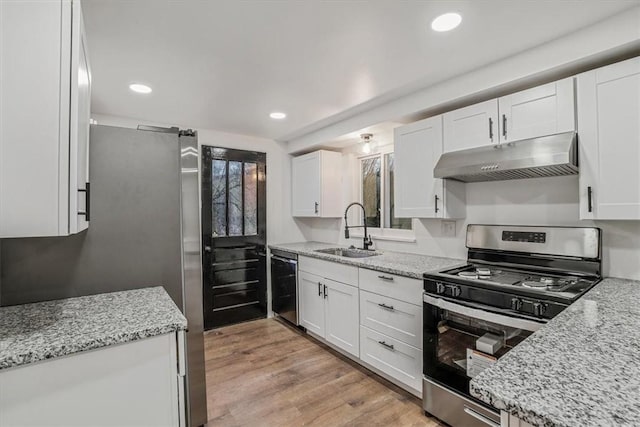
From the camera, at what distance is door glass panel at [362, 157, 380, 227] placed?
3.54 m

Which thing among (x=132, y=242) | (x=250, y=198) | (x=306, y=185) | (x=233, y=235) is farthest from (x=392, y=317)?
(x=250, y=198)

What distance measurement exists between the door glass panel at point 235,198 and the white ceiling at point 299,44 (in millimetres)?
1150

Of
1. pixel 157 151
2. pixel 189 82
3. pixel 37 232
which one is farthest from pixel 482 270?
pixel 189 82

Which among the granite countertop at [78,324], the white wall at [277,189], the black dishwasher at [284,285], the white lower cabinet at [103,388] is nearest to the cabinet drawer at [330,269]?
the black dishwasher at [284,285]

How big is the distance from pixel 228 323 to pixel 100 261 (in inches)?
92.7

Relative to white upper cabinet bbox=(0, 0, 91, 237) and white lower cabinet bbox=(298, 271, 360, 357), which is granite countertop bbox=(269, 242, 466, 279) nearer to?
white lower cabinet bbox=(298, 271, 360, 357)

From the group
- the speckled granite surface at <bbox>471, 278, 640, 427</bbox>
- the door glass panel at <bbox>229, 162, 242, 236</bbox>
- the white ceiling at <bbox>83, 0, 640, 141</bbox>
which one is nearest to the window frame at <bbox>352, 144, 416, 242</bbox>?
the white ceiling at <bbox>83, 0, 640, 141</bbox>

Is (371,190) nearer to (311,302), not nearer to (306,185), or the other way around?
(306,185)

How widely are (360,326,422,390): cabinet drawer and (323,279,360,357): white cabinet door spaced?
10 cm

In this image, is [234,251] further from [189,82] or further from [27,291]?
[27,291]

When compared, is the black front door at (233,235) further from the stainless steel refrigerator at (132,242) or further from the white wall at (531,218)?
the white wall at (531,218)

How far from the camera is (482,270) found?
214 centimetres

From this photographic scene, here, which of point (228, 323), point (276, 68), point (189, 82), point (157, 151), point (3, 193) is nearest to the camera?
point (3, 193)

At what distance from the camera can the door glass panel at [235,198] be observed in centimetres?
377
